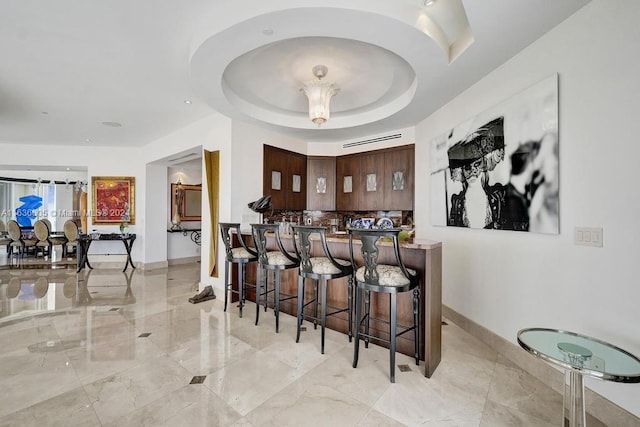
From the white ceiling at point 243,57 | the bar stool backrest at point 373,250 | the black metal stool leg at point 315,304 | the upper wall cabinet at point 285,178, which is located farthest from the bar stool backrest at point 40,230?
the bar stool backrest at point 373,250

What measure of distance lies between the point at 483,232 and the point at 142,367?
3445mm

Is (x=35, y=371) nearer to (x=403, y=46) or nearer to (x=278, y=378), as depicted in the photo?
(x=278, y=378)

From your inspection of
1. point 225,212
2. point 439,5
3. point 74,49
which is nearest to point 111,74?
point 74,49

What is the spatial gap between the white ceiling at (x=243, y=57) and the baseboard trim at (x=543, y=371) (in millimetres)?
2618

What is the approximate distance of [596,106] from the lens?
1.87 meters

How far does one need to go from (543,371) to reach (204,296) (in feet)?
13.4

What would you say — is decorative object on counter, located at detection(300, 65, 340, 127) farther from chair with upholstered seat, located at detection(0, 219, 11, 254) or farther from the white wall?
chair with upholstered seat, located at detection(0, 219, 11, 254)

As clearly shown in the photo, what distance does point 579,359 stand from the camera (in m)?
1.30

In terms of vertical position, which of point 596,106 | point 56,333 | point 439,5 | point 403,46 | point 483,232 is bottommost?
point 56,333

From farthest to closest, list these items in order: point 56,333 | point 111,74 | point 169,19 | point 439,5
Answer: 1. point 111,74
2. point 56,333
3. point 169,19
4. point 439,5

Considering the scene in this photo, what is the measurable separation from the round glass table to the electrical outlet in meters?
0.75

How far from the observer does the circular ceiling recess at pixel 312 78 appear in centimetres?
285

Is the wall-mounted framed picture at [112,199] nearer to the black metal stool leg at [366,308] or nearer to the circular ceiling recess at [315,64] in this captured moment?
the circular ceiling recess at [315,64]

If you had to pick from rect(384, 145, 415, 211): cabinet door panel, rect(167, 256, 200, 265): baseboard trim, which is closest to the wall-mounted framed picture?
rect(167, 256, 200, 265): baseboard trim
